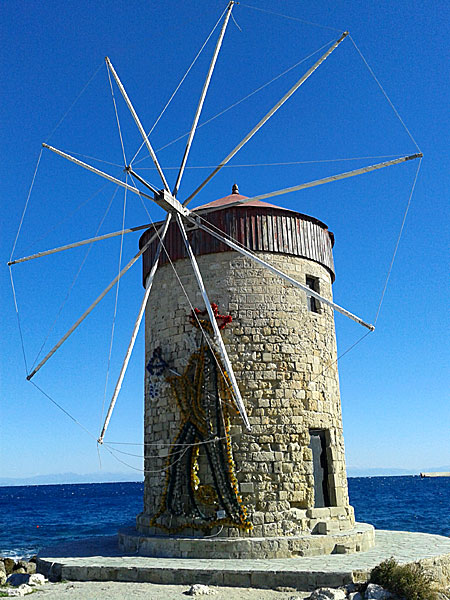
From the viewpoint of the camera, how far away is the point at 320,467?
513 inches

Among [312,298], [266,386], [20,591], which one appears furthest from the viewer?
[312,298]

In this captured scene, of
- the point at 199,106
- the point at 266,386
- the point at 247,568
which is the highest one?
the point at 199,106

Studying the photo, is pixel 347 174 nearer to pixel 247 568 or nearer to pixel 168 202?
pixel 168 202

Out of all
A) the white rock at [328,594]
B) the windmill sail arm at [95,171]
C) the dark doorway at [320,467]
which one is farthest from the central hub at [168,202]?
the white rock at [328,594]

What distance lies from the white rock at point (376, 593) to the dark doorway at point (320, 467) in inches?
144

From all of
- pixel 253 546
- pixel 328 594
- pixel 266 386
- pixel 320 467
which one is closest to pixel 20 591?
pixel 253 546

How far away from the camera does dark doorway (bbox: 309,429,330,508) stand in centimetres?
1280

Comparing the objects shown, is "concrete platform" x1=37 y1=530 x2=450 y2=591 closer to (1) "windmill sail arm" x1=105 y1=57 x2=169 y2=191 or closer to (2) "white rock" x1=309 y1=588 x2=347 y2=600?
(2) "white rock" x1=309 y1=588 x2=347 y2=600

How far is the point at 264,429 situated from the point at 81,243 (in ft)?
18.3

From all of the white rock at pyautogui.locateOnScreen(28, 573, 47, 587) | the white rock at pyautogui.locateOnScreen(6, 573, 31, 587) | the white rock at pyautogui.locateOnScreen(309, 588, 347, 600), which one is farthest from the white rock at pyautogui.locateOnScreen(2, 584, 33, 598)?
the white rock at pyautogui.locateOnScreen(309, 588, 347, 600)

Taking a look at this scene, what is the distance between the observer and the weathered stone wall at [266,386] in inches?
474

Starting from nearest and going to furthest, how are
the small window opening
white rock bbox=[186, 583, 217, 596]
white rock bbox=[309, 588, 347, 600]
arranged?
1. white rock bbox=[309, 588, 347, 600]
2. white rock bbox=[186, 583, 217, 596]
3. the small window opening

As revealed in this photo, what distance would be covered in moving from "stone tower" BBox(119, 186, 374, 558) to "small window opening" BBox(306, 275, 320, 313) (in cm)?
5

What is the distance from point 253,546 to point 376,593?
3.00m
